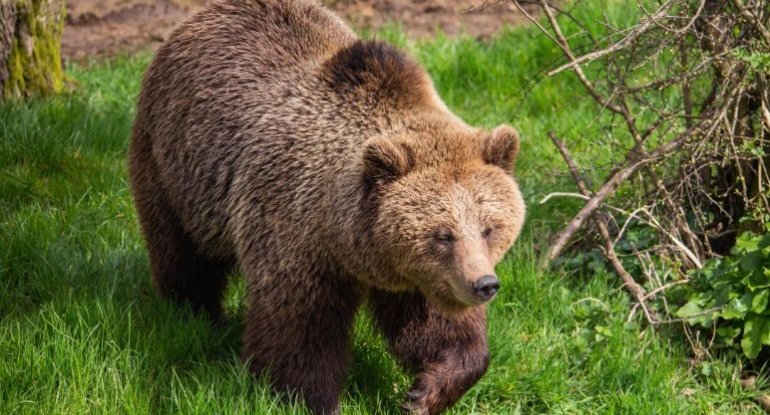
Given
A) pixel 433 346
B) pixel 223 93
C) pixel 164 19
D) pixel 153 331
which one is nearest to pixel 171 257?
pixel 153 331

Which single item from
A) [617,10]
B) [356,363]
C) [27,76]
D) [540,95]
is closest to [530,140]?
[540,95]

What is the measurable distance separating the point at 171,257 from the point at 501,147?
1.96m

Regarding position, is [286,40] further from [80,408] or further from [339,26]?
[80,408]

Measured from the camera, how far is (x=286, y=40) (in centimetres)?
573

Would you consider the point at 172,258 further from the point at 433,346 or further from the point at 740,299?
the point at 740,299

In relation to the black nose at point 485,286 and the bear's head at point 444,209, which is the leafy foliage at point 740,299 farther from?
the black nose at point 485,286

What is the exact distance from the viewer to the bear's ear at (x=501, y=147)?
4.91m

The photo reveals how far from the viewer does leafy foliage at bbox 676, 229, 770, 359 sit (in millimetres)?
5820

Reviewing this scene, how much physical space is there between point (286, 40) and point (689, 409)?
274 cm

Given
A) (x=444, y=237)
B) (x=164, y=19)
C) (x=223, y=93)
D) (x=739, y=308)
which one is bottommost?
(x=739, y=308)

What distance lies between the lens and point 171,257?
589 centimetres

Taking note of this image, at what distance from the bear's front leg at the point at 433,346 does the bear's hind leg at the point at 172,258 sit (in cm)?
106

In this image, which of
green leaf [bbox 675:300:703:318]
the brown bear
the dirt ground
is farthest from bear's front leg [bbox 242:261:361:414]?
the dirt ground

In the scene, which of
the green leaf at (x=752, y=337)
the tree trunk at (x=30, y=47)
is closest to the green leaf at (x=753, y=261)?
the green leaf at (x=752, y=337)
